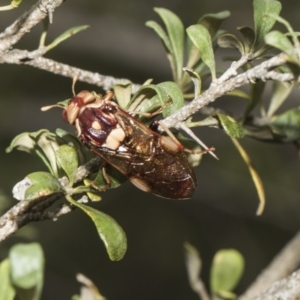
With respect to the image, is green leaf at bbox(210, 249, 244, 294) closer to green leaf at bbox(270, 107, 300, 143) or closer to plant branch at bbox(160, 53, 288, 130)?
green leaf at bbox(270, 107, 300, 143)

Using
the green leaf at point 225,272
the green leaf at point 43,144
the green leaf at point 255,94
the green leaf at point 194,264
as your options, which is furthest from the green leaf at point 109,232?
the green leaf at point 194,264

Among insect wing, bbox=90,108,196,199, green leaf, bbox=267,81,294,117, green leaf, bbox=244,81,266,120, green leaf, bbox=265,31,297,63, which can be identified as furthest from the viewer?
green leaf, bbox=267,81,294,117

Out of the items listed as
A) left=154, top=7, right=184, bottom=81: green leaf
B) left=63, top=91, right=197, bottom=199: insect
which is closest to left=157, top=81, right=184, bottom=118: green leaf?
left=63, top=91, right=197, bottom=199: insect

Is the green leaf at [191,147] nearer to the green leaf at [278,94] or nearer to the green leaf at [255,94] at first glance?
the green leaf at [255,94]

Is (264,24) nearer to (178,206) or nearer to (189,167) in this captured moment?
(189,167)

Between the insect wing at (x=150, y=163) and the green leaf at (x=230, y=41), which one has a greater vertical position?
the green leaf at (x=230, y=41)

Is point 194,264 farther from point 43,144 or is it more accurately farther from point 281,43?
point 281,43
